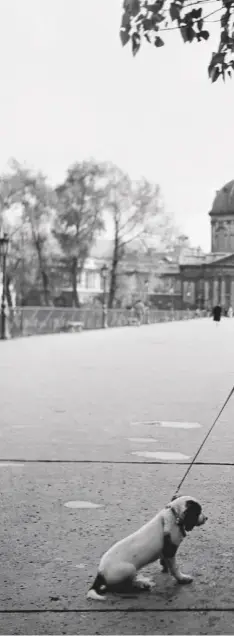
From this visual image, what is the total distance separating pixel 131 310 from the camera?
70188 mm

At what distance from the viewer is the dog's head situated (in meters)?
4.41

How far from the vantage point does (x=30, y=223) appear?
2564 inches

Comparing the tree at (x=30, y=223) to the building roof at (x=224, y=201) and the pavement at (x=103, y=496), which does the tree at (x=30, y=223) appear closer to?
the pavement at (x=103, y=496)

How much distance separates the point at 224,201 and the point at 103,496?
17007cm

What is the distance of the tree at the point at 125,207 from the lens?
69.2m

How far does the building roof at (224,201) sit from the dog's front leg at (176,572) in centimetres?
17122

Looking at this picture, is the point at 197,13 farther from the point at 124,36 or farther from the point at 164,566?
the point at 164,566

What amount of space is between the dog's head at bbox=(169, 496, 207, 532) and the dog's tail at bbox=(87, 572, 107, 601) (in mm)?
424

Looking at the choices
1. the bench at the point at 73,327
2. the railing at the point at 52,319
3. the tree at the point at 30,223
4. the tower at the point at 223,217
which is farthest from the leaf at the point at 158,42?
the tower at the point at 223,217

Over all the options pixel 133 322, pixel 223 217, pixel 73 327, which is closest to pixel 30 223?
pixel 133 322

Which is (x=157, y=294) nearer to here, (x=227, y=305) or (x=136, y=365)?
(x=227, y=305)

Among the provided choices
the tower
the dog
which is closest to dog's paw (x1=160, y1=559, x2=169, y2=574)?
the dog

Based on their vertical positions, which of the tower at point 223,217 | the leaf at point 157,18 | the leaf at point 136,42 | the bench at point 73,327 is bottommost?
the bench at point 73,327

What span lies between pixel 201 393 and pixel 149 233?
58456 millimetres
